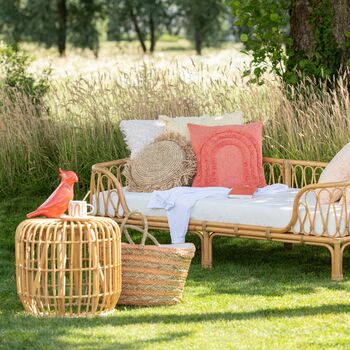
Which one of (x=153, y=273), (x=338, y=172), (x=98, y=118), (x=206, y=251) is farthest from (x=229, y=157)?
(x=98, y=118)

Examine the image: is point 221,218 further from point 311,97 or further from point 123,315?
point 311,97

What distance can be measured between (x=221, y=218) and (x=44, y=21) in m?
27.4

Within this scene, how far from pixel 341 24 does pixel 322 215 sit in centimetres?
333

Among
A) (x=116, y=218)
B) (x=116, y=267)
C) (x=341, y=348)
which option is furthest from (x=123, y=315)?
(x=116, y=218)

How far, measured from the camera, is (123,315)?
4.94 metres

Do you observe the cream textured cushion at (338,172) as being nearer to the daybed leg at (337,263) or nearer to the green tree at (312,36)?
the daybed leg at (337,263)

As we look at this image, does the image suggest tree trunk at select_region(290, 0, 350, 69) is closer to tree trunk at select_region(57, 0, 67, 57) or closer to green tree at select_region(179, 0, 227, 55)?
tree trunk at select_region(57, 0, 67, 57)

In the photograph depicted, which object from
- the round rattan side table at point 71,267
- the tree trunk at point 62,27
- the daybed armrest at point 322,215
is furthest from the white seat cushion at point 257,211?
the tree trunk at point 62,27

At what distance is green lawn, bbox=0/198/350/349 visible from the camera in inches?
173

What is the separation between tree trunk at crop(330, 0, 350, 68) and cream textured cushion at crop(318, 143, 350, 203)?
2.67 m

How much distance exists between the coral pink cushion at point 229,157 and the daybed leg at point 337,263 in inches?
39.8

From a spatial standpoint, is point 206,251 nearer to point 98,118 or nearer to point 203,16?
point 98,118

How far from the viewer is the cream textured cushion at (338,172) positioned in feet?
19.6

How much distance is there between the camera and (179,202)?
6199 millimetres
